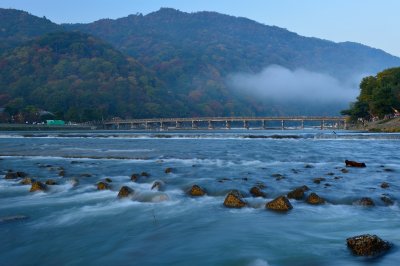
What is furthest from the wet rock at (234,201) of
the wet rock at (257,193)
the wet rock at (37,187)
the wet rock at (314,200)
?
the wet rock at (37,187)

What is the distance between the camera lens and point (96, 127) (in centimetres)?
14362

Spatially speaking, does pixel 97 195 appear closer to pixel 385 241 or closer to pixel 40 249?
pixel 40 249

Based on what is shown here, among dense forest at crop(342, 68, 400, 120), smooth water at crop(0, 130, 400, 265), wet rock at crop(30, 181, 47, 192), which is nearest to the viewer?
smooth water at crop(0, 130, 400, 265)

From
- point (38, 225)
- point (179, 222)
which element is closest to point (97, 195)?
point (38, 225)

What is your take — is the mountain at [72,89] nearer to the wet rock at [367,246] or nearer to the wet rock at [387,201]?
the wet rock at [387,201]

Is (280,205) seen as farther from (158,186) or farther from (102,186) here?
(102,186)

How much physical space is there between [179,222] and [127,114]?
16855 cm

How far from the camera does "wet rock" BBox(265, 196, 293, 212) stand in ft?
34.8

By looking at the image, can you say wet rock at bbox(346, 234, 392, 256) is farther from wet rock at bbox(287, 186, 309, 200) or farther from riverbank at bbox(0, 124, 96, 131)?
riverbank at bbox(0, 124, 96, 131)

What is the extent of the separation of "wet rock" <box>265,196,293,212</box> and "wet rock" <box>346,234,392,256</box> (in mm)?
3170

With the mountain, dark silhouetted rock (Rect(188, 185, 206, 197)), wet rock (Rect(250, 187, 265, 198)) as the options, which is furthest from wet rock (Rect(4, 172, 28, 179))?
the mountain

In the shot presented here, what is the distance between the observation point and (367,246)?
23.7 ft

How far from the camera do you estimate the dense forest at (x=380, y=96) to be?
2985 inches

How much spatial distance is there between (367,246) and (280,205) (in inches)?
140
